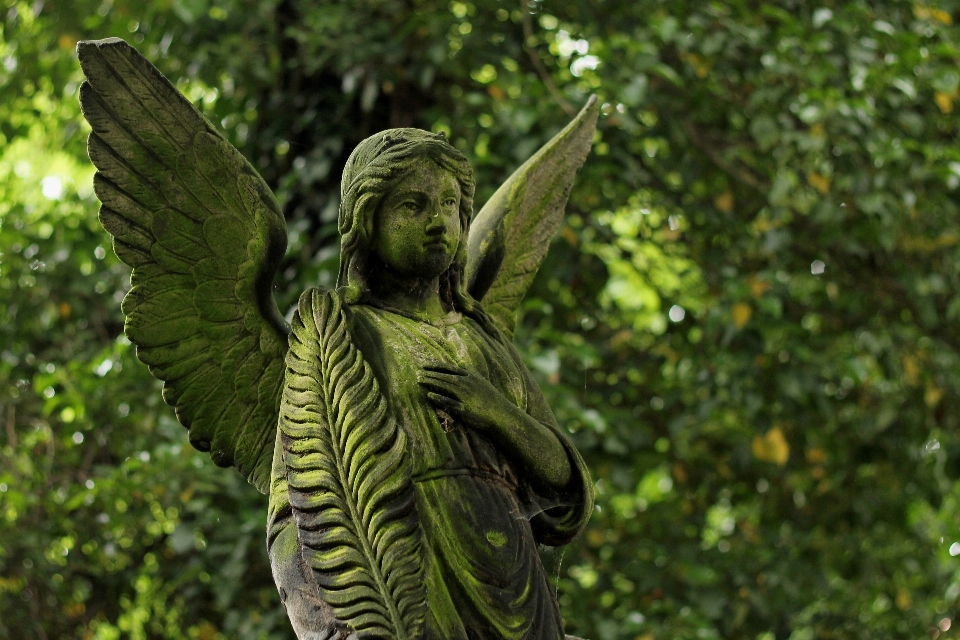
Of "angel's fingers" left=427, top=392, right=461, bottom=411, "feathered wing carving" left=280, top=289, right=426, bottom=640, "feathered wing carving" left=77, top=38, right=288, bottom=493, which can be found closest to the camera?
"feathered wing carving" left=280, top=289, right=426, bottom=640

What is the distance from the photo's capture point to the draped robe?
3.04 m

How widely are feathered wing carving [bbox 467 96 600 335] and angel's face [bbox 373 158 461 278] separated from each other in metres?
0.55

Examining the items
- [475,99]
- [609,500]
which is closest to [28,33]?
[475,99]

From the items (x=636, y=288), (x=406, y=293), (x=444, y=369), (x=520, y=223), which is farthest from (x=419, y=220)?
(x=636, y=288)

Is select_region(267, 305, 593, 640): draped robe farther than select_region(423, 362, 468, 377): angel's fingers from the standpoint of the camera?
No

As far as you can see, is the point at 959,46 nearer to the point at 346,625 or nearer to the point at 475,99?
the point at 475,99

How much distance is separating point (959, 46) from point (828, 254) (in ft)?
3.90

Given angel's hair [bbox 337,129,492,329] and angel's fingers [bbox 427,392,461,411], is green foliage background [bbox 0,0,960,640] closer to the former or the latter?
angel's hair [bbox 337,129,492,329]

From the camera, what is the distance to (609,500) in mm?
7441

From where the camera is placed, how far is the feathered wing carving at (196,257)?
338cm

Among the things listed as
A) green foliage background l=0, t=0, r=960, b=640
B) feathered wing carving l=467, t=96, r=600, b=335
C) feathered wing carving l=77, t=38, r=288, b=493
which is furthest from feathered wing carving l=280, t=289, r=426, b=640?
green foliage background l=0, t=0, r=960, b=640

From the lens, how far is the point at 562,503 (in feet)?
11.0

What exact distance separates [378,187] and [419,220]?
12cm

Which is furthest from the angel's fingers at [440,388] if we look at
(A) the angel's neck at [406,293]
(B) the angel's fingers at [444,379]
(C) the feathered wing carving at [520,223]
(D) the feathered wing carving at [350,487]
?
(C) the feathered wing carving at [520,223]
